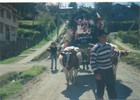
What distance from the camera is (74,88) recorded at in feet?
41.3

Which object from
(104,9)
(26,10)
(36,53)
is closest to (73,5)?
(104,9)

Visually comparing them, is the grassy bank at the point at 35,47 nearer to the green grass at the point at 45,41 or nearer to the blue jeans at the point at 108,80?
the green grass at the point at 45,41

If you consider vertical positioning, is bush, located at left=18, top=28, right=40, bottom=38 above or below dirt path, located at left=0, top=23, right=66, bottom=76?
above

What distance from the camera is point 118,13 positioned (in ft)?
51.4

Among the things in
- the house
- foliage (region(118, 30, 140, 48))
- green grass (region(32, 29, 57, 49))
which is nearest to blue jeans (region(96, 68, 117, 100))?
green grass (region(32, 29, 57, 49))

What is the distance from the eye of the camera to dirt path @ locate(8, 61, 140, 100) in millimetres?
11215

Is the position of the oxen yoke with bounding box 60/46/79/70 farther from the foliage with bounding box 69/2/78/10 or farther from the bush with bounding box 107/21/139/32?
the bush with bounding box 107/21/139/32

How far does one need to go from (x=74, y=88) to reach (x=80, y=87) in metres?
0.22

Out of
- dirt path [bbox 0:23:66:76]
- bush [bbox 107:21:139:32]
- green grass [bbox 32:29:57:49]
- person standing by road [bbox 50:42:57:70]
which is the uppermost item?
bush [bbox 107:21:139:32]

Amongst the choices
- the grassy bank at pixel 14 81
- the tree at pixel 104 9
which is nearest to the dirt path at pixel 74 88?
the grassy bank at pixel 14 81

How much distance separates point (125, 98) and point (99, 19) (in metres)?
5.21

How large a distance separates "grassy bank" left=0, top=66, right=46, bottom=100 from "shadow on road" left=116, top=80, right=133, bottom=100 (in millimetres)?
3130

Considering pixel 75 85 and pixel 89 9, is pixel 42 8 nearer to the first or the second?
pixel 89 9

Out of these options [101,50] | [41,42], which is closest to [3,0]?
[101,50]
